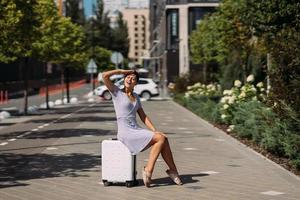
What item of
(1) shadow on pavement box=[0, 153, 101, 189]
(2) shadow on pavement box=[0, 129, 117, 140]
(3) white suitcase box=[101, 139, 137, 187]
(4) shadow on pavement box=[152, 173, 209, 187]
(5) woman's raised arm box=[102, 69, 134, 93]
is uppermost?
(5) woman's raised arm box=[102, 69, 134, 93]

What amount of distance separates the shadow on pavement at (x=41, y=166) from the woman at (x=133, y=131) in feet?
4.88

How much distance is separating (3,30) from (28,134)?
303cm

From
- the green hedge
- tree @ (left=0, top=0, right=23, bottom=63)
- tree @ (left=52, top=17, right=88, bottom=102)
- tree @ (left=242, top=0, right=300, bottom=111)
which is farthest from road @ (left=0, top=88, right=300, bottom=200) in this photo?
tree @ (left=52, top=17, right=88, bottom=102)

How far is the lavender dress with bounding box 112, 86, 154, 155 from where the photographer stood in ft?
30.0

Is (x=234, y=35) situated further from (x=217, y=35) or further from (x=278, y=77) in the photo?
(x=278, y=77)

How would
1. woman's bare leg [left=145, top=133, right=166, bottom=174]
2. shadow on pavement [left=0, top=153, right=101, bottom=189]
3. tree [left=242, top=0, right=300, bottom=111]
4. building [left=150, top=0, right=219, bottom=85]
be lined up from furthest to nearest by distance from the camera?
1. building [left=150, top=0, right=219, bottom=85]
2. tree [left=242, top=0, right=300, bottom=111]
3. shadow on pavement [left=0, top=153, right=101, bottom=189]
4. woman's bare leg [left=145, top=133, right=166, bottom=174]

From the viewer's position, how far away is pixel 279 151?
12.4m

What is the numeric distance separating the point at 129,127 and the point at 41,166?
9.35 feet

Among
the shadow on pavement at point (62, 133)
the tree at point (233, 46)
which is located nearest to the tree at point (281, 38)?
the shadow on pavement at point (62, 133)

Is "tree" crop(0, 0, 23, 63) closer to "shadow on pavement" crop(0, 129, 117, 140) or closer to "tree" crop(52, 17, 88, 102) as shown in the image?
"shadow on pavement" crop(0, 129, 117, 140)

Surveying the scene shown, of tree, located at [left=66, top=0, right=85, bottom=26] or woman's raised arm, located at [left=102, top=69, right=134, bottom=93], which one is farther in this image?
tree, located at [left=66, top=0, right=85, bottom=26]

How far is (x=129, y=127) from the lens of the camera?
9234 mm

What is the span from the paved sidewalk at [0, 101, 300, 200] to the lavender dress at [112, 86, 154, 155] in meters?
0.63

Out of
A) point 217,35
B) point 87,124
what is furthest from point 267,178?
point 217,35
